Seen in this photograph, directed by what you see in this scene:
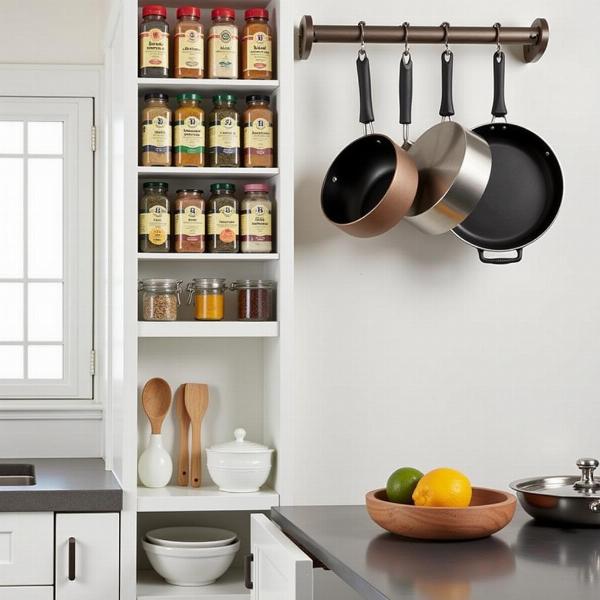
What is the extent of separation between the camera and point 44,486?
8.69 ft

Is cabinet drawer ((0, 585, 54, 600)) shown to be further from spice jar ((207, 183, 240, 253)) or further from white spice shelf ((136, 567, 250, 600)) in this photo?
spice jar ((207, 183, 240, 253))

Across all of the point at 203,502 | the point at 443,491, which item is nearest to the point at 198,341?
the point at 203,502

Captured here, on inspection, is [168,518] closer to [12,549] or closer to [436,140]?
[12,549]

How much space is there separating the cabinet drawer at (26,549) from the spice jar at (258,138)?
106 cm

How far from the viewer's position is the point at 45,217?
336 cm

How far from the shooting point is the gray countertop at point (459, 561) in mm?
1448

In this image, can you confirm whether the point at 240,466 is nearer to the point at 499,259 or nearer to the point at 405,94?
the point at 499,259

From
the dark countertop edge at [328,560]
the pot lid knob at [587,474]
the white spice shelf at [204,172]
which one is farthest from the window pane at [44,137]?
the pot lid knob at [587,474]

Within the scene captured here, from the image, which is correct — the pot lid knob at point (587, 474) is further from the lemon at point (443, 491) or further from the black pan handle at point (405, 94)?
the black pan handle at point (405, 94)

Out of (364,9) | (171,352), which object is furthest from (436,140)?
(171,352)

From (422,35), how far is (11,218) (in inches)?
57.6

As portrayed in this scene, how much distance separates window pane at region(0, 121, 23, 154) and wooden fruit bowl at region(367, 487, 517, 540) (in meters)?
2.04

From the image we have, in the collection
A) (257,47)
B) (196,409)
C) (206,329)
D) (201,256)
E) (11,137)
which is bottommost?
(196,409)

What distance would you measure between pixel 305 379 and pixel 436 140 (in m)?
0.75
